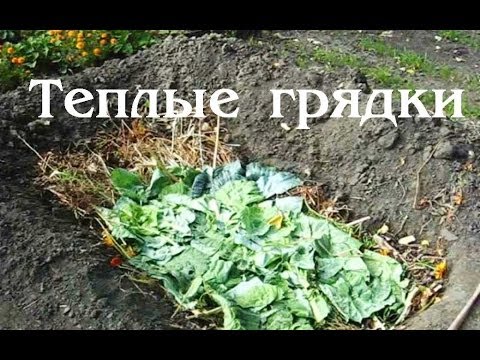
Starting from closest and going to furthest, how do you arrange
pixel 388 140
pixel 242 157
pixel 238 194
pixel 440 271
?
pixel 440 271 < pixel 238 194 < pixel 388 140 < pixel 242 157

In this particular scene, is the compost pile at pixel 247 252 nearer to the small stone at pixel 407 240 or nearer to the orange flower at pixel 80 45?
the small stone at pixel 407 240

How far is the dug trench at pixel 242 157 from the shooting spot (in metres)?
2.26

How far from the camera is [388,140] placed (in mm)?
2711

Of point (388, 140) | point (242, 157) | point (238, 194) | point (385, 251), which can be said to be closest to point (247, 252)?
point (238, 194)

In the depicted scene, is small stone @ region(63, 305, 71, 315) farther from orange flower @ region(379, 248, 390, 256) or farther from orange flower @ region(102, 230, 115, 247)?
orange flower @ region(379, 248, 390, 256)

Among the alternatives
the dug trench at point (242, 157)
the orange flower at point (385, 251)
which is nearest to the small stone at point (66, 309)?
the dug trench at point (242, 157)

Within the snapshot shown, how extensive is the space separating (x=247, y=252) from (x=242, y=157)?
0.48 metres

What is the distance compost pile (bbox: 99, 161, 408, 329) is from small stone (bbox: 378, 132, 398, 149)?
0.28 metres

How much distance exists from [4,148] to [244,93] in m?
0.76

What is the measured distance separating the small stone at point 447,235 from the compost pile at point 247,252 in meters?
0.18

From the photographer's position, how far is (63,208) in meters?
2.62

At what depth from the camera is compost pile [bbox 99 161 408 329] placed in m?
2.28

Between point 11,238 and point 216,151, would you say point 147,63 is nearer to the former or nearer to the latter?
point 216,151

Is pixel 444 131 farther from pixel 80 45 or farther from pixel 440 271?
pixel 80 45
